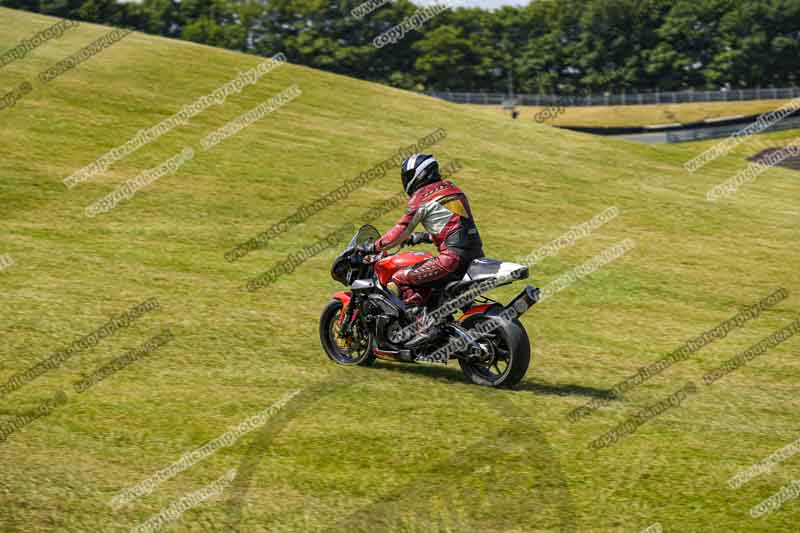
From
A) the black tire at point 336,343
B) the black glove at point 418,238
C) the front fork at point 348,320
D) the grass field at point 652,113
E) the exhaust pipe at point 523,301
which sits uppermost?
the black glove at point 418,238

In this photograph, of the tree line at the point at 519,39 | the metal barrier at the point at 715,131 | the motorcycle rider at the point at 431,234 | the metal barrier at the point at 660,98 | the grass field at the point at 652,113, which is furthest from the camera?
the tree line at the point at 519,39

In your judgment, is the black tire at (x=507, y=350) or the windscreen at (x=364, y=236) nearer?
the black tire at (x=507, y=350)

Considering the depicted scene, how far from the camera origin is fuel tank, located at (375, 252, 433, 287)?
10.2m

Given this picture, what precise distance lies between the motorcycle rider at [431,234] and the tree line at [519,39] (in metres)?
122

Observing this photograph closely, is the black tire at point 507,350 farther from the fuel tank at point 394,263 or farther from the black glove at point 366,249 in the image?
the black glove at point 366,249

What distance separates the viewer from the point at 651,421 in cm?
916

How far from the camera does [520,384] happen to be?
10.2 meters

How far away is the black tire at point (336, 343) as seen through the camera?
10.6 meters

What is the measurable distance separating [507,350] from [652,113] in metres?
89.6

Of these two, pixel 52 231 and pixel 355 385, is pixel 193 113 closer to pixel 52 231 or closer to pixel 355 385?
pixel 52 231

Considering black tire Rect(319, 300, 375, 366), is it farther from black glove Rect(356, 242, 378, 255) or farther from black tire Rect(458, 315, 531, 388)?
black tire Rect(458, 315, 531, 388)

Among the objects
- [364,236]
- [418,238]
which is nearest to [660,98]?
[364,236]

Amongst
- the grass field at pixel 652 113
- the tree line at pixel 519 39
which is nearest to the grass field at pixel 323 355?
the grass field at pixel 652 113

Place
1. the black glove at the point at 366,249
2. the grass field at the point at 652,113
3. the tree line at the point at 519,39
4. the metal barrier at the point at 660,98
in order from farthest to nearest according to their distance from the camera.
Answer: the tree line at the point at 519,39 → the metal barrier at the point at 660,98 → the grass field at the point at 652,113 → the black glove at the point at 366,249
